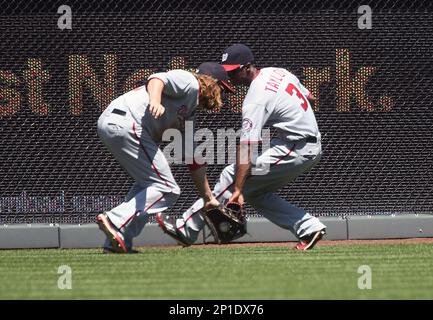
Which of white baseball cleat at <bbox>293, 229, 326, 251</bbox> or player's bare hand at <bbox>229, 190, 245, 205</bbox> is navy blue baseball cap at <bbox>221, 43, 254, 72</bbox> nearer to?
player's bare hand at <bbox>229, 190, 245, 205</bbox>

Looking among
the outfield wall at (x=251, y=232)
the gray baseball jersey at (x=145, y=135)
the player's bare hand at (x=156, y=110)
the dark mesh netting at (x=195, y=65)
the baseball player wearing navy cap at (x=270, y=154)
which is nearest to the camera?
the player's bare hand at (x=156, y=110)

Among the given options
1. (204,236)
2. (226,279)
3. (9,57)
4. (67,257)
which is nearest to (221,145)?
(204,236)

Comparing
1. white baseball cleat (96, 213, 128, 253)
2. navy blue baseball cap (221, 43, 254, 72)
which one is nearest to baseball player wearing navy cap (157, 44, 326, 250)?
navy blue baseball cap (221, 43, 254, 72)

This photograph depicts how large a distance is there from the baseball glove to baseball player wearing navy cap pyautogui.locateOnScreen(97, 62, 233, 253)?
0.26ft

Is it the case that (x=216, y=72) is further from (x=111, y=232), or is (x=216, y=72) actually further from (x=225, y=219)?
(x=111, y=232)

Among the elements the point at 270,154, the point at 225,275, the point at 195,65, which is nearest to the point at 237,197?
the point at 270,154

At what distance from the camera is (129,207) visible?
6.98m

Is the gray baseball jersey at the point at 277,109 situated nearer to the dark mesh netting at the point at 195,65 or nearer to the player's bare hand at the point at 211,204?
the player's bare hand at the point at 211,204

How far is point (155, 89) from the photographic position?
6.77 m

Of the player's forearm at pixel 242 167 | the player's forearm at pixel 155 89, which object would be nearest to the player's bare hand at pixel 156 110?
the player's forearm at pixel 155 89

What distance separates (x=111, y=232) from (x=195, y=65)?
3508 mm

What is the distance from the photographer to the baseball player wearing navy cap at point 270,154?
291 inches

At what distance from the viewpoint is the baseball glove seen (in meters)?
7.34

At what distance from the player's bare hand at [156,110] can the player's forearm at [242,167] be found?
3.07 feet
